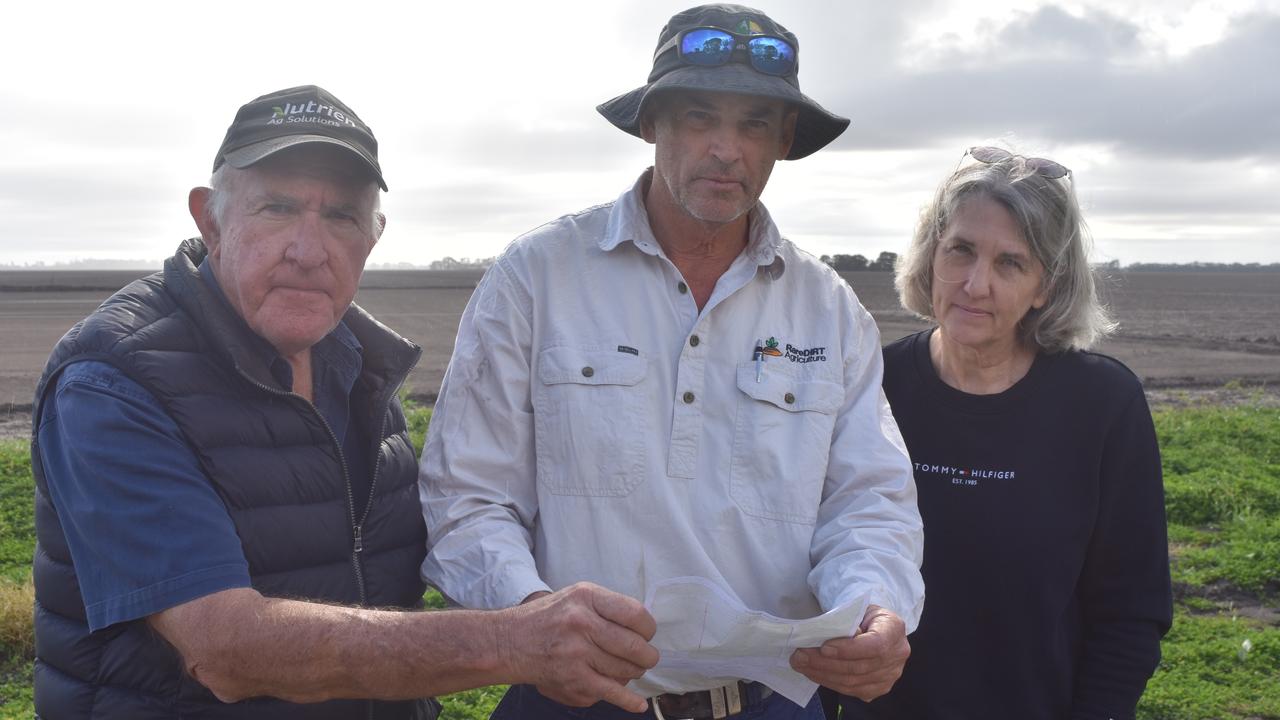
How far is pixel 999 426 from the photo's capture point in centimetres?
312

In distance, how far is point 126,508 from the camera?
2090mm

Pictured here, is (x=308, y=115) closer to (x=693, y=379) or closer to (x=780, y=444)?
(x=693, y=379)

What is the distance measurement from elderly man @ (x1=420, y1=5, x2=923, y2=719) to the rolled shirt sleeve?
1.98 ft

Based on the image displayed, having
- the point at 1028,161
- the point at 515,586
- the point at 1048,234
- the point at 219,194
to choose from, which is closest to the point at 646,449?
the point at 515,586

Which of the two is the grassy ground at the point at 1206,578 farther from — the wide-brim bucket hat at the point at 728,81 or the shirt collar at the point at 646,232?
the wide-brim bucket hat at the point at 728,81

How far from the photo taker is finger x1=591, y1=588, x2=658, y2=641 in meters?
2.15

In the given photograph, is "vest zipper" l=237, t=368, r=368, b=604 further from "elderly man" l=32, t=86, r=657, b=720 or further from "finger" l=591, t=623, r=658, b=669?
"finger" l=591, t=623, r=658, b=669

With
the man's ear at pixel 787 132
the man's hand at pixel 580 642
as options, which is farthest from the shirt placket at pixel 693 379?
the man's hand at pixel 580 642

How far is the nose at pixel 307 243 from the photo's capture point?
249cm

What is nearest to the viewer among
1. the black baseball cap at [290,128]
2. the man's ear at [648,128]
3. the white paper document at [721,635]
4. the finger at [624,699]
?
the finger at [624,699]

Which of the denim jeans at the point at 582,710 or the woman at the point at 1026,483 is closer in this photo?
the denim jeans at the point at 582,710

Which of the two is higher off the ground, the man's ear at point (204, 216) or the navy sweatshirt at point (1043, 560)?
the man's ear at point (204, 216)

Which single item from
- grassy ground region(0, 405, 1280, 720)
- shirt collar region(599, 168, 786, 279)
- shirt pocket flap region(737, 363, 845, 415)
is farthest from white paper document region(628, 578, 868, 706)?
grassy ground region(0, 405, 1280, 720)

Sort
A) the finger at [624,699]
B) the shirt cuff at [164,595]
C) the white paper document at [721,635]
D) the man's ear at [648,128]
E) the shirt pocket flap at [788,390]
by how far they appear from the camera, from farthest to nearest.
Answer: the man's ear at [648,128] → the shirt pocket flap at [788,390] → the white paper document at [721,635] → the finger at [624,699] → the shirt cuff at [164,595]
